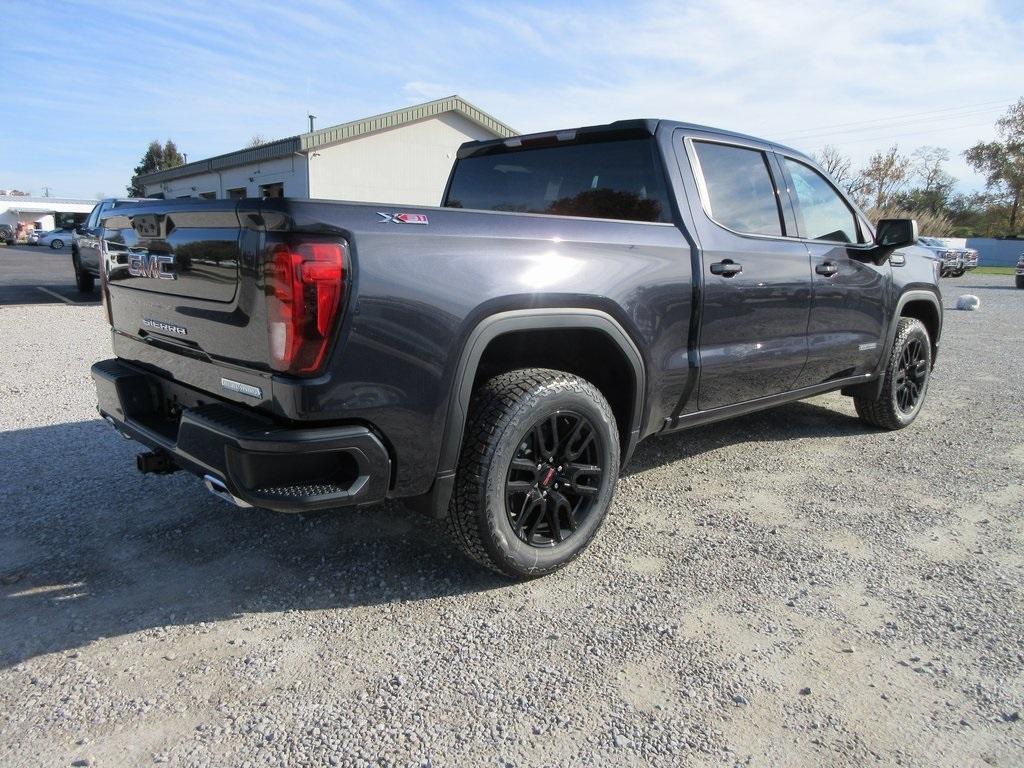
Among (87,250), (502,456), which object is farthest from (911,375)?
(87,250)

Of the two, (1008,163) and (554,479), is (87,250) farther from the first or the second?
(1008,163)

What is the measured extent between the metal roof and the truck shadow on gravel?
53.8 feet

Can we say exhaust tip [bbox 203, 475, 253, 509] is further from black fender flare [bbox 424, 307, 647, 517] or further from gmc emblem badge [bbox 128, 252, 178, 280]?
gmc emblem badge [bbox 128, 252, 178, 280]

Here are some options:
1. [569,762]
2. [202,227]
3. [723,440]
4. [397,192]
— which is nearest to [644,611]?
[569,762]

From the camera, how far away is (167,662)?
7.75 ft

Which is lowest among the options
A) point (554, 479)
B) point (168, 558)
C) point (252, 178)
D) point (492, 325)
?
point (168, 558)

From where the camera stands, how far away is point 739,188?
379 centimetres

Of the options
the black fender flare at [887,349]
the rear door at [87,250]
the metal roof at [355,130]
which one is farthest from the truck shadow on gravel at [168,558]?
the metal roof at [355,130]

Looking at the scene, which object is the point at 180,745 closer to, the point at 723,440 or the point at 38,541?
the point at 38,541

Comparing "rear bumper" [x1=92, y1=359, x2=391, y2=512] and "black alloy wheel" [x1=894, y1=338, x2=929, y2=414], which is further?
"black alloy wheel" [x1=894, y1=338, x2=929, y2=414]

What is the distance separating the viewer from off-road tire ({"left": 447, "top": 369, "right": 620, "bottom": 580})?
2.65 m


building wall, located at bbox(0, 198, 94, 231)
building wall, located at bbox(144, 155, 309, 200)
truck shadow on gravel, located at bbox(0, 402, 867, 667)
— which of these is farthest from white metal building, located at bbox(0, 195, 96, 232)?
truck shadow on gravel, located at bbox(0, 402, 867, 667)

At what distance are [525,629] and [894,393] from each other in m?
3.68

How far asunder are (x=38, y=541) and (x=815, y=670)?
3.19 meters
